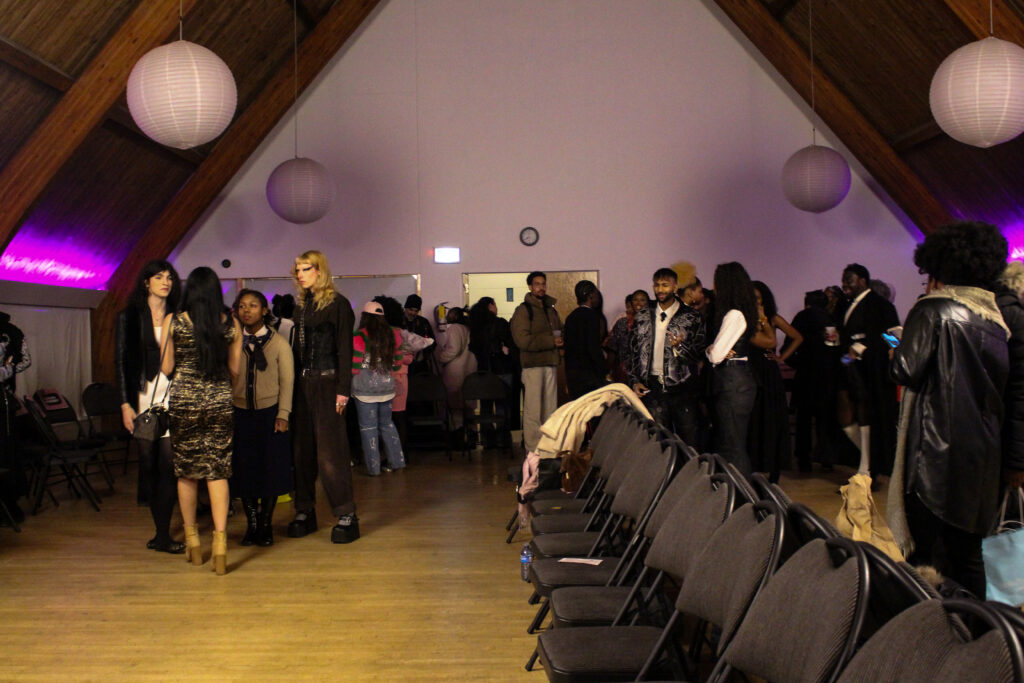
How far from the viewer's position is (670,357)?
546 cm

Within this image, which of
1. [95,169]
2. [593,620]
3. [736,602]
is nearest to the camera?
[736,602]

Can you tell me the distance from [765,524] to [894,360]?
1387 millimetres

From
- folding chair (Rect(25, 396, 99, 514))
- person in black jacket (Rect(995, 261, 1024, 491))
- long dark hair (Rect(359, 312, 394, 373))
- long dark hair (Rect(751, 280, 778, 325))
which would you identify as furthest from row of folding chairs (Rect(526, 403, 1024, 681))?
folding chair (Rect(25, 396, 99, 514))

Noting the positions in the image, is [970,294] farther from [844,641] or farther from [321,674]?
[321,674]

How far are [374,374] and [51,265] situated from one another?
3.77 meters

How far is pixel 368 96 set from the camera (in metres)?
10.8

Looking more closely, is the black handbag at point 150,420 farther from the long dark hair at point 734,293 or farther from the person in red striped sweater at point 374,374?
the long dark hair at point 734,293

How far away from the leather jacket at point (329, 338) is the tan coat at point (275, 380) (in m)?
0.13

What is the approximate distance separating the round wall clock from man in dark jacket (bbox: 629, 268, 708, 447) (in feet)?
16.7

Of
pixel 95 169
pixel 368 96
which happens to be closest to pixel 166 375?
pixel 95 169

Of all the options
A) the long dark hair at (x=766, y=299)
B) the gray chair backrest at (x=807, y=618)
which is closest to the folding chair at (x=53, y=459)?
the long dark hair at (x=766, y=299)

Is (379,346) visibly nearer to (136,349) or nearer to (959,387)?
(136,349)

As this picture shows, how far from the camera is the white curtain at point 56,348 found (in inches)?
346

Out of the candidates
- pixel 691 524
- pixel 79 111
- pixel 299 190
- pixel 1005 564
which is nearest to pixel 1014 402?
pixel 1005 564
